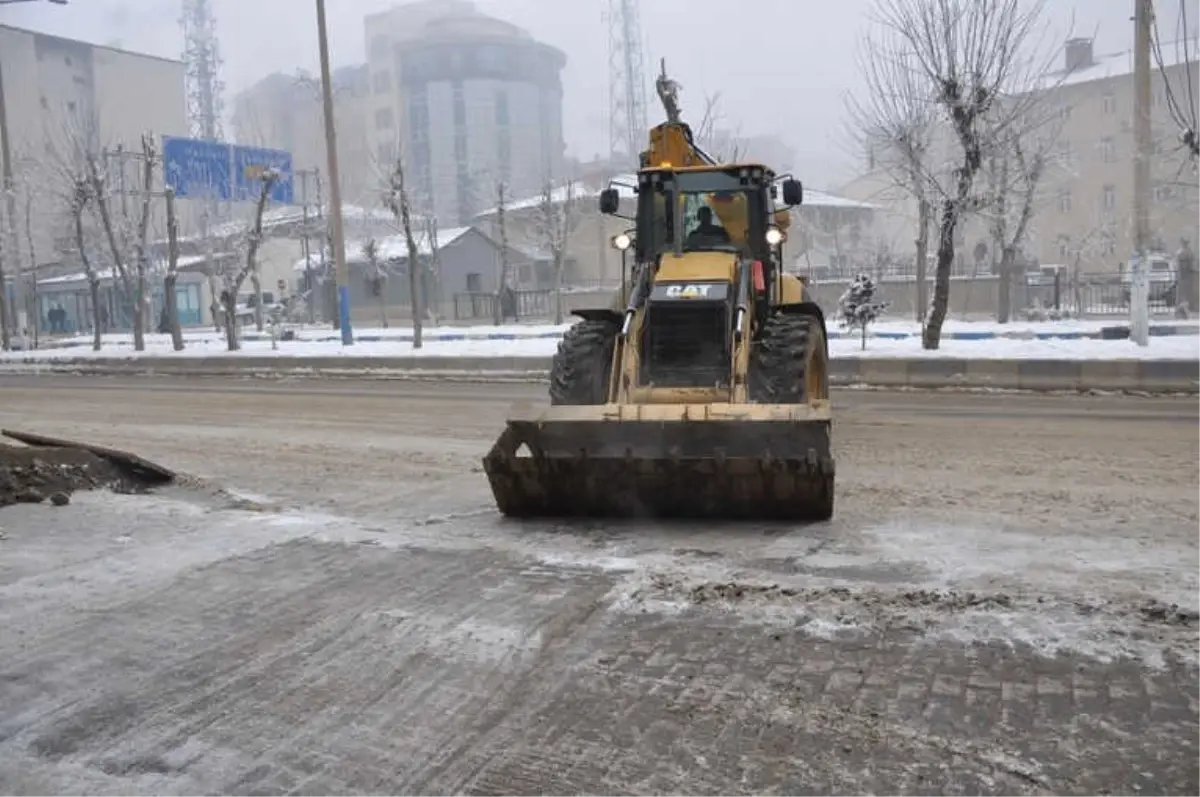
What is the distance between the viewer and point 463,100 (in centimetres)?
12269

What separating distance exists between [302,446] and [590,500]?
518 centimetres

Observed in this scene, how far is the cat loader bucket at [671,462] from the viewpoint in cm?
642

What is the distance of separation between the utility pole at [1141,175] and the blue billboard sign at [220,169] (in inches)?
940

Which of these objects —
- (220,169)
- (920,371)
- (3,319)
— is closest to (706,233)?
(920,371)

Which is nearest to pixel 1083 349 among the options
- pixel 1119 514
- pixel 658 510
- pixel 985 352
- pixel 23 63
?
pixel 985 352

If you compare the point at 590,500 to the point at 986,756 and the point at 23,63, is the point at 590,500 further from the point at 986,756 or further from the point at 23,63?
the point at 23,63

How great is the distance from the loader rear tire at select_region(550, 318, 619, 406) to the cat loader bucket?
1328 mm

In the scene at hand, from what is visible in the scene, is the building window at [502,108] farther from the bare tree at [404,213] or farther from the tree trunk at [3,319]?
the bare tree at [404,213]

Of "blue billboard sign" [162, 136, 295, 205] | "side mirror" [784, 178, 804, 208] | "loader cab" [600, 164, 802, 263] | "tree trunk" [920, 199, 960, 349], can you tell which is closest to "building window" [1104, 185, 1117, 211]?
"blue billboard sign" [162, 136, 295, 205]

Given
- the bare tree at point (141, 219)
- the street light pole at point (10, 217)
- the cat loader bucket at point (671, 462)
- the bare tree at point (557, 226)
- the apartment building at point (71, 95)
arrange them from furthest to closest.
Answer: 1. the apartment building at point (71, 95)
2. the bare tree at point (557, 226)
3. the street light pole at point (10, 217)
4. the bare tree at point (141, 219)
5. the cat loader bucket at point (671, 462)

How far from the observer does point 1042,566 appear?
18.7 feet

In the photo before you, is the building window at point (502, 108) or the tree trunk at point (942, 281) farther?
the building window at point (502, 108)

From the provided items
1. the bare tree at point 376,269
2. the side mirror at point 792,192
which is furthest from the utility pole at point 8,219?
the side mirror at point 792,192

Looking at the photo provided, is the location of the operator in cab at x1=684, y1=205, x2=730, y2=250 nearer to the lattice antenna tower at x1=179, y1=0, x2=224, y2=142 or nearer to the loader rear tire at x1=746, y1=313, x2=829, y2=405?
the loader rear tire at x1=746, y1=313, x2=829, y2=405
